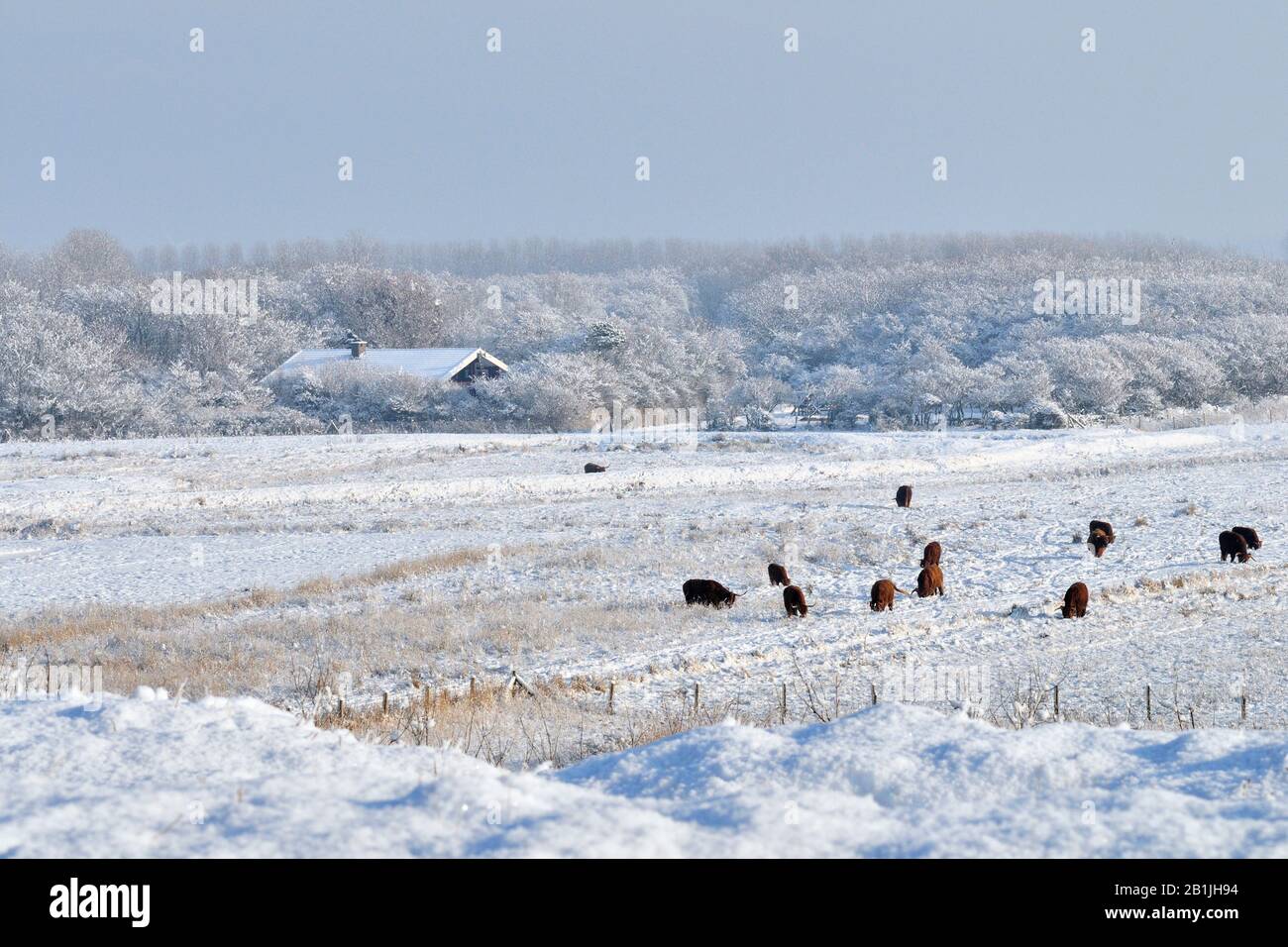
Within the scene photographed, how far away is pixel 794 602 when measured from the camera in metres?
16.5

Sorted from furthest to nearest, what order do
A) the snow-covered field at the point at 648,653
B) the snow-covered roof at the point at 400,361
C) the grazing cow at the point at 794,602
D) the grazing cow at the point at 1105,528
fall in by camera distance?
the snow-covered roof at the point at 400,361 → the grazing cow at the point at 1105,528 → the grazing cow at the point at 794,602 → the snow-covered field at the point at 648,653

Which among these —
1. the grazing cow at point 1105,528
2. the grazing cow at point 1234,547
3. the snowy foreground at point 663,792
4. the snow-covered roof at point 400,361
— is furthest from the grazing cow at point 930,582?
the snow-covered roof at point 400,361

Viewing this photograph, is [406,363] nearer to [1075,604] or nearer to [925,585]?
[925,585]

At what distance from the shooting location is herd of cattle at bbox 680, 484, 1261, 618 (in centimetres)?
1634

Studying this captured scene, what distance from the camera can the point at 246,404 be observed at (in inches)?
2411

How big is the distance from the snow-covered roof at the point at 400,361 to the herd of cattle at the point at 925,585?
46.8m

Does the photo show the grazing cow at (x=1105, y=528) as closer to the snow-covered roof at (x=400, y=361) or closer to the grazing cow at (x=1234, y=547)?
the grazing cow at (x=1234, y=547)

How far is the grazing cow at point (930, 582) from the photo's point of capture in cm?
1811

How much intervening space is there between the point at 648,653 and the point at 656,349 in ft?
194

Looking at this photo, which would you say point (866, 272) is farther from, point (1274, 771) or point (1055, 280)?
point (1274, 771)

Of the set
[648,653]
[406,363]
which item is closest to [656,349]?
[406,363]

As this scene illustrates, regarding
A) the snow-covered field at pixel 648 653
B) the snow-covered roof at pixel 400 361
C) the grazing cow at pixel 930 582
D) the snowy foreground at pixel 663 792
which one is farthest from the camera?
the snow-covered roof at pixel 400 361

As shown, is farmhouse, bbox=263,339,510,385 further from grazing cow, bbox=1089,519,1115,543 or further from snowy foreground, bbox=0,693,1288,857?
snowy foreground, bbox=0,693,1288,857
